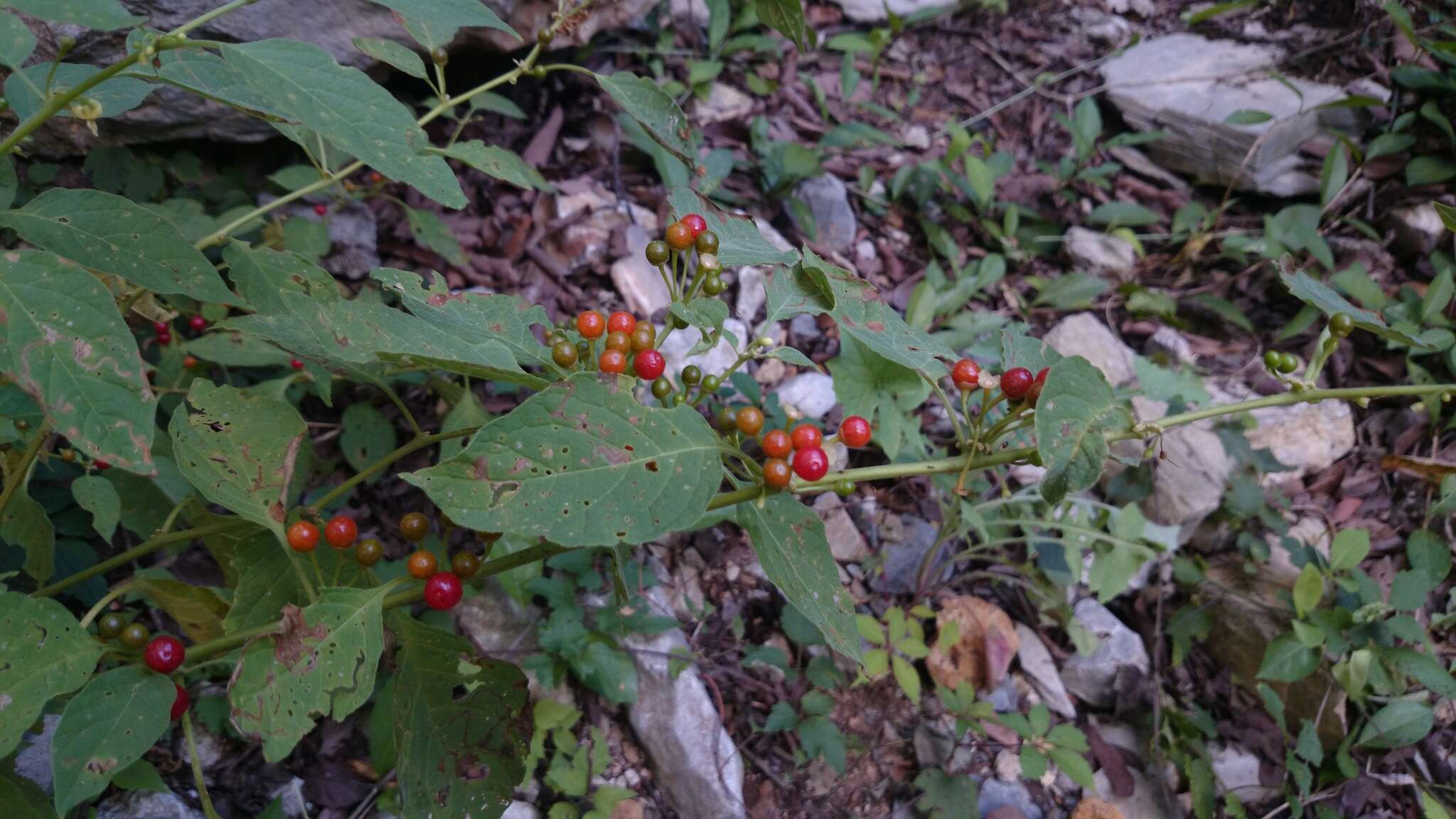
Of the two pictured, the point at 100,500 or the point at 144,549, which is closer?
the point at 144,549

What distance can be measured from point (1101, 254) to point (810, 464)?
10.7 ft

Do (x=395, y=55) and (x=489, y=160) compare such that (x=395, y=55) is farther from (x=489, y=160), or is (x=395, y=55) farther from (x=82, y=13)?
(x=82, y=13)

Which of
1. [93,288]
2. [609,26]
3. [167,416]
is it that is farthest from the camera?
[609,26]

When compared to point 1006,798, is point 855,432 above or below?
above

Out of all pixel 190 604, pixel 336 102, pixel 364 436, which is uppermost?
pixel 336 102

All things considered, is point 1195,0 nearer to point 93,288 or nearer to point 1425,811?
point 1425,811

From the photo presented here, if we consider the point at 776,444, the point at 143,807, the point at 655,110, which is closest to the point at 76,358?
the point at 776,444

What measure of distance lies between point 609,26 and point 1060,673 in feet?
10.6

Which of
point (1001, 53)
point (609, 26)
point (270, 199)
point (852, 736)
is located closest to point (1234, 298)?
point (1001, 53)

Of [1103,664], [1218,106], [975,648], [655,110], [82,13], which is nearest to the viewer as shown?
[82,13]

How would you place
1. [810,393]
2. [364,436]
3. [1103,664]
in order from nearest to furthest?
[364,436], [1103,664], [810,393]

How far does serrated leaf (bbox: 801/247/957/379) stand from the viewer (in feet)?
4.80

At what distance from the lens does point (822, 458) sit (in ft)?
4.64

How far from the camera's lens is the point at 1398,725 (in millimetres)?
2736
